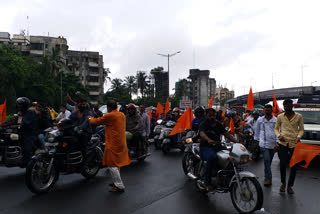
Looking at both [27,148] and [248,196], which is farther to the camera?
[27,148]

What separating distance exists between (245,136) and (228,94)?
6917 inches

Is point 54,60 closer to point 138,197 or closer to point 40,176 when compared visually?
point 40,176

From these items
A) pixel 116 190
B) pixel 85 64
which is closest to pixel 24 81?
pixel 116 190

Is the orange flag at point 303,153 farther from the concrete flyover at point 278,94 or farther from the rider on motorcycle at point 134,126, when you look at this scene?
the concrete flyover at point 278,94

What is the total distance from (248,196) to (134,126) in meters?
4.90

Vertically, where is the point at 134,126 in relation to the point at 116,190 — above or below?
above

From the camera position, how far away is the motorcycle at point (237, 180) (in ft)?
14.0

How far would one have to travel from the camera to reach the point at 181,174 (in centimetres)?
721

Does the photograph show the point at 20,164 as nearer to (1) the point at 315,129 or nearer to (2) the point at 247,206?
→ (2) the point at 247,206

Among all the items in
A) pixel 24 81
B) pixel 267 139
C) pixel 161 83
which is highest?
pixel 161 83

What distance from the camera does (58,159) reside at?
561 cm

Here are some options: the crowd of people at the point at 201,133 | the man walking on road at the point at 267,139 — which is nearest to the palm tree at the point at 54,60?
the crowd of people at the point at 201,133

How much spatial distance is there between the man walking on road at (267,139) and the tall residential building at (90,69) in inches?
2684

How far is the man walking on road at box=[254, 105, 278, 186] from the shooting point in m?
6.18
